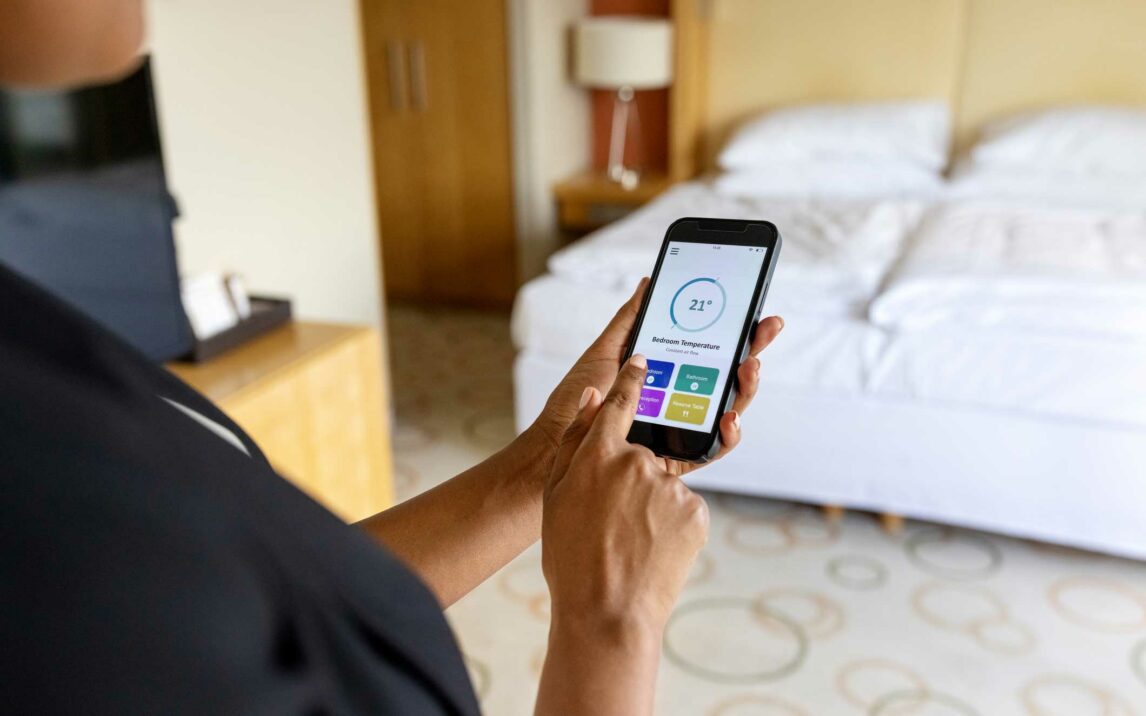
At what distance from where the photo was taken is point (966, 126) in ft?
10.2

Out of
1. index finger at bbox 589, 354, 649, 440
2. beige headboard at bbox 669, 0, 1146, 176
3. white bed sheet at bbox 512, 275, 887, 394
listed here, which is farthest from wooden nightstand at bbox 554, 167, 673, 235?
index finger at bbox 589, 354, 649, 440

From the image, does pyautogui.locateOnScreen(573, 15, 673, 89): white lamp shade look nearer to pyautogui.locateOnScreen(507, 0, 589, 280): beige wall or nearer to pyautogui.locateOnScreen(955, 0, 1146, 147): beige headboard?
pyautogui.locateOnScreen(507, 0, 589, 280): beige wall

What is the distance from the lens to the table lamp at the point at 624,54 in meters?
3.14

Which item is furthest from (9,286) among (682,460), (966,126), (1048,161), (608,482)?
(966,126)

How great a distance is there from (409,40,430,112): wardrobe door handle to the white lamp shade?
0.66m

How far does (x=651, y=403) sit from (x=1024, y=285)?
1393 mm

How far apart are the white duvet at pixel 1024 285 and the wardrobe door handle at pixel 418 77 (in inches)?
85.0

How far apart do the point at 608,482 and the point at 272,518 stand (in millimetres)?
237

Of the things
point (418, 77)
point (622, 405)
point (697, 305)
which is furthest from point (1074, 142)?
point (622, 405)

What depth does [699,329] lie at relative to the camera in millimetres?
700

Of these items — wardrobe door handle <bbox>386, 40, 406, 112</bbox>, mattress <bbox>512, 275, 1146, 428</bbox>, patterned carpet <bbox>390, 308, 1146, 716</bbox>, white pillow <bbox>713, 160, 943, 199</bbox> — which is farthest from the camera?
wardrobe door handle <bbox>386, 40, 406, 112</bbox>

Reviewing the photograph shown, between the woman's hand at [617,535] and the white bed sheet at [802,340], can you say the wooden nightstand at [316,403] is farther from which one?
the woman's hand at [617,535]

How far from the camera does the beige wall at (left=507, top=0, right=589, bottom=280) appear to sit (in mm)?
3307

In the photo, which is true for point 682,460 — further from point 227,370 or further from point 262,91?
point 262,91
